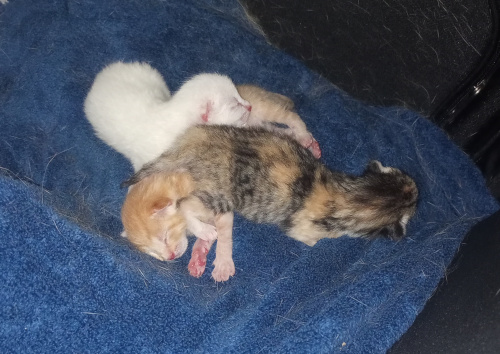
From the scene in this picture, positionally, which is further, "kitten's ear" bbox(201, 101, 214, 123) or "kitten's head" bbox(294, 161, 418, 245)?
"kitten's ear" bbox(201, 101, 214, 123)

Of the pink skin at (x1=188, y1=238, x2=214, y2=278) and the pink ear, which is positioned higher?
the pink ear

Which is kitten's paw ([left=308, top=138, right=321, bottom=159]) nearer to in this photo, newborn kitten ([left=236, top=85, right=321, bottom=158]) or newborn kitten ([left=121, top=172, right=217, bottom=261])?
newborn kitten ([left=236, top=85, right=321, bottom=158])

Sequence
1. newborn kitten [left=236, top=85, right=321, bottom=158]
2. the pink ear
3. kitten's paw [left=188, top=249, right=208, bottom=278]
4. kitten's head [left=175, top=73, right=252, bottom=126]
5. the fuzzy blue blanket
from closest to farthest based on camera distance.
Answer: the fuzzy blue blanket, the pink ear, kitten's paw [left=188, top=249, right=208, bottom=278], kitten's head [left=175, top=73, right=252, bottom=126], newborn kitten [left=236, top=85, right=321, bottom=158]

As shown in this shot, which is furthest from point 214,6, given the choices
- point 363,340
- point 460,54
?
point 363,340

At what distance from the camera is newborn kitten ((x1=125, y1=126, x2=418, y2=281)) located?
1.84 metres

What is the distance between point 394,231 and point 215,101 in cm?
88

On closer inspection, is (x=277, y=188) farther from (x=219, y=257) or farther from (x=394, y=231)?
(x=394, y=231)

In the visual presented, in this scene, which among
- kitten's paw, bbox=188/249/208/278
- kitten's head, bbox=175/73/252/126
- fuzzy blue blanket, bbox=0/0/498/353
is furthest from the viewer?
kitten's head, bbox=175/73/252/126

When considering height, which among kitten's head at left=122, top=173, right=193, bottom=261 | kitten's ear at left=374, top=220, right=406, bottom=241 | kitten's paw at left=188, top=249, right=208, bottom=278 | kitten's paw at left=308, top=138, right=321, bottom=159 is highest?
kitten's ear at left=374, top=220, right=406, bottom=241

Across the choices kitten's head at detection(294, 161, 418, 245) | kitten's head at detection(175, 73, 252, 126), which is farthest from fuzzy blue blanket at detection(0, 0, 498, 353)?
kitten's head at detection(175, 73, 252, 126)

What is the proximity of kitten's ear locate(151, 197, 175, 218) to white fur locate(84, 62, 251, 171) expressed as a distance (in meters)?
0.30

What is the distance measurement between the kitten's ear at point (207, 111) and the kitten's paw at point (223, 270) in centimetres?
58

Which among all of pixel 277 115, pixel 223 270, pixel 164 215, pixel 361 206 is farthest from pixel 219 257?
pixel 277 115

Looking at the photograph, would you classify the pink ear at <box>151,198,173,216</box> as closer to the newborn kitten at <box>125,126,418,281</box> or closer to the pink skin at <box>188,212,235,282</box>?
the newborn kitten at <box>125,126,418,281</box>
